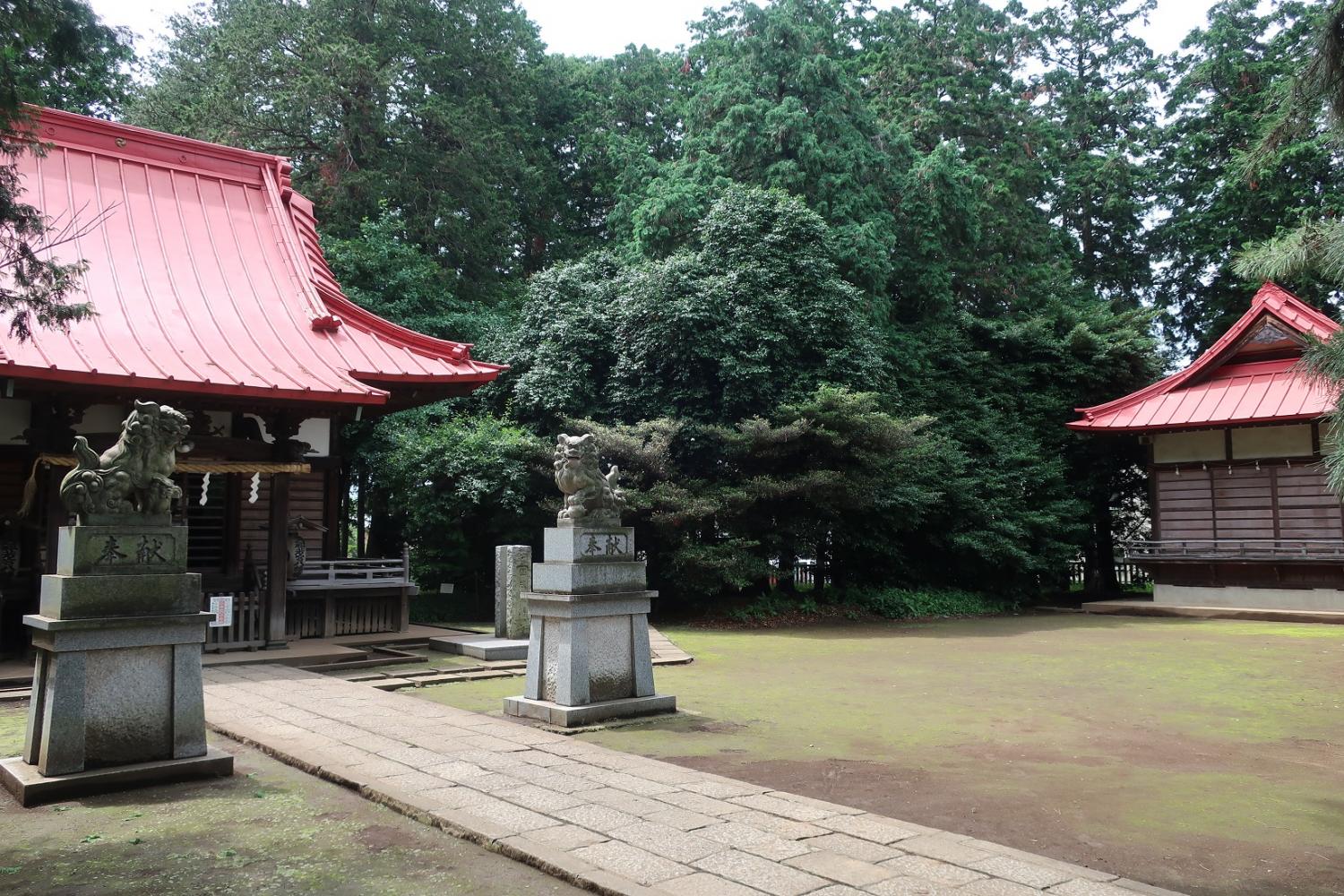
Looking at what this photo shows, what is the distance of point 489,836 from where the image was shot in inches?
178

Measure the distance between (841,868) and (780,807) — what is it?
0.99m

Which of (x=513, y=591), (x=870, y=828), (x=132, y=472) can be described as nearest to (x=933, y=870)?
(x=870, y=828)

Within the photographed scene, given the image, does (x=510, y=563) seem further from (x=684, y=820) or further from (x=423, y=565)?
(x=684, y=820)

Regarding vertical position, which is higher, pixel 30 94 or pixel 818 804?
pixel 30 94

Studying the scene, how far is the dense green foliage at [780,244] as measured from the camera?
706 inches

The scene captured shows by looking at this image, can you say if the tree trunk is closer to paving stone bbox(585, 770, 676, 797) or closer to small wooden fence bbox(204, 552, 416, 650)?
small wooden fence bbox(204, 552, 416, 650)

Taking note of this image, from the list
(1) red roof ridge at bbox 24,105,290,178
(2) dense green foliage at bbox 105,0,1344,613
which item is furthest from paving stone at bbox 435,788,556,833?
(1) red roof ridge at bbox 24,105,290,178

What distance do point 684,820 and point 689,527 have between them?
41.0 feet

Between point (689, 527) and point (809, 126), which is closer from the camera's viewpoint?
point (689, 527)

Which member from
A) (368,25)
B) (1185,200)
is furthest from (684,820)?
(1185,200)

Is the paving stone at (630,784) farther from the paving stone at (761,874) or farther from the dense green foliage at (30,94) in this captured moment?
the dense green foliage at (30,94)

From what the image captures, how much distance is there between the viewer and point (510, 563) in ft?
42.9

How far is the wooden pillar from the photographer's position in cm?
1198

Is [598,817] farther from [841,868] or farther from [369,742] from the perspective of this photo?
[369,742]
